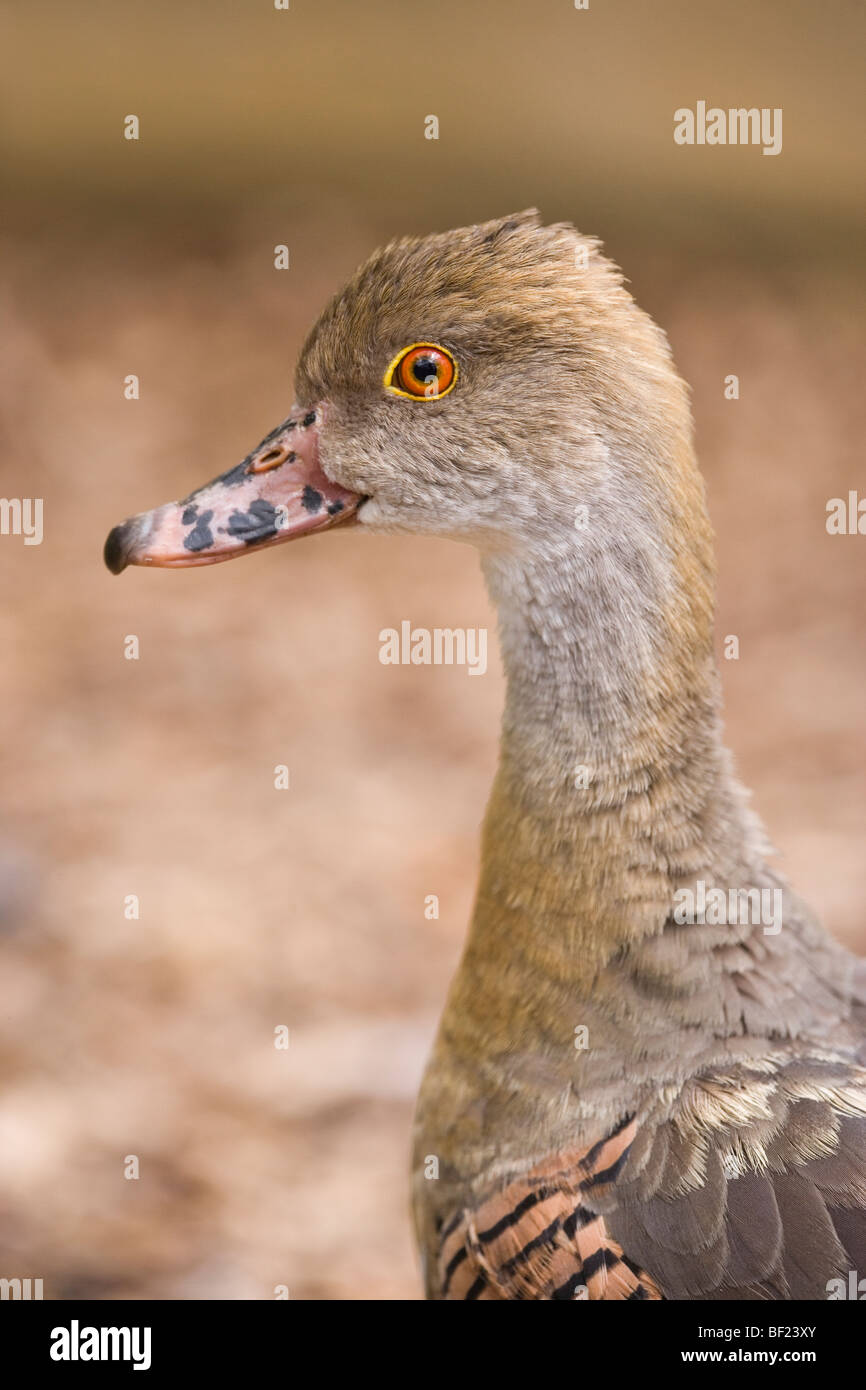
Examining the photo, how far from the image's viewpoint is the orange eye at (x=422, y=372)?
2.00 meters

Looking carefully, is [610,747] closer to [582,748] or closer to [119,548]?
[582,748]

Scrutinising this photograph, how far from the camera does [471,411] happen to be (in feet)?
6.56

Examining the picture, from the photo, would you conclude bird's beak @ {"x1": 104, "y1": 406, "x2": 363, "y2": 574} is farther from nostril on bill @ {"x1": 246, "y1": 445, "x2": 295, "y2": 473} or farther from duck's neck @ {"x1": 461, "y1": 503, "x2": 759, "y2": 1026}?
duck's neck @ {"x1": 461, "y1": 503, "x2": 759, "y2": 1026}

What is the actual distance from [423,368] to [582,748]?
626 millimetres

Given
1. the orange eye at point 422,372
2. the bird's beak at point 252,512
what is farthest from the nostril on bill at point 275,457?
the orange eye at point 422,372

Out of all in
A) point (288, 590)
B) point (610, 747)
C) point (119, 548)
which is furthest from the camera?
point (288, 590)

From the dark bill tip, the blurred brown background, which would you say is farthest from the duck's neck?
the blurred brown background

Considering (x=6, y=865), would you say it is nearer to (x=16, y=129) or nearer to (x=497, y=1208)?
(x=497, y=1208)

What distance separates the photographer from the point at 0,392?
6.25m

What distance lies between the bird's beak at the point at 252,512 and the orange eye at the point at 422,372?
0.15 meters

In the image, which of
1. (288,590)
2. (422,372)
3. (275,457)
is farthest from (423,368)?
(288,590)

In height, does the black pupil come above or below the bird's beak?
above

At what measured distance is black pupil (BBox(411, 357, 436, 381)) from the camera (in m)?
2.01
